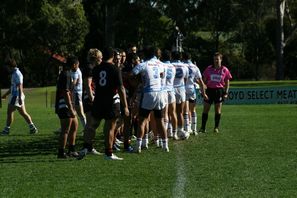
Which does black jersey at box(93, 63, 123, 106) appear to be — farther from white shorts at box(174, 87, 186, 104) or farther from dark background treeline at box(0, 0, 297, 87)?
dark background treeline at box(0, 0, 297, 87)

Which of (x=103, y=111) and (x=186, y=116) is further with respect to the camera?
(x=186, y=116)

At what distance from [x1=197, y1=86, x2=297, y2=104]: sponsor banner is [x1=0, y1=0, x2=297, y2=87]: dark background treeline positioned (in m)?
22.5

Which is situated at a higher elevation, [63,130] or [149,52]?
[149,52]

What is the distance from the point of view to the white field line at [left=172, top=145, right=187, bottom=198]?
29.9 feet

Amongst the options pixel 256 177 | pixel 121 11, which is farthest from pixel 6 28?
pixel 256 177

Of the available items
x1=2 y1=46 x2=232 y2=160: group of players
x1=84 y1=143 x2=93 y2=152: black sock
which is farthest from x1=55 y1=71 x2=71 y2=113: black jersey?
x1=84 y1=143 x2=93 y2=152: black sock

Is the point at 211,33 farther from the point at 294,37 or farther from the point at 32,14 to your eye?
the point at 32,14

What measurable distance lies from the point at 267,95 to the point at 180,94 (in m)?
20.6

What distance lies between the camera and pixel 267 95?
1419 inches

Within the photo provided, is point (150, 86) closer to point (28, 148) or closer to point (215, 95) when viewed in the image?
point (28, 148)

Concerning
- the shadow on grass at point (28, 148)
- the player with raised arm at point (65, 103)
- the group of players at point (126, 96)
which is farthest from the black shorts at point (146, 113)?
the shadow on grass at point (28, 148)

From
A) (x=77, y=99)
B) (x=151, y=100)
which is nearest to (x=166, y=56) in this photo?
(x=151, y=100)

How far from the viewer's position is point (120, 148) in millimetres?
14734

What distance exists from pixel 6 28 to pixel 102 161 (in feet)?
178
